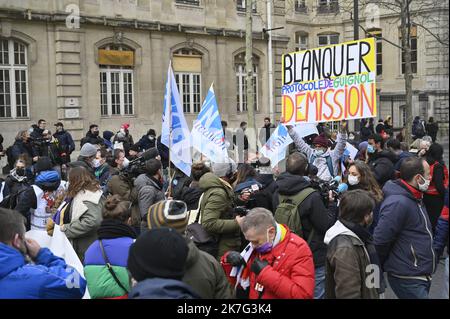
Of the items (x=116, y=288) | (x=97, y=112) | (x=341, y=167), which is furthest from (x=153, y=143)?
(x=116, y=288)

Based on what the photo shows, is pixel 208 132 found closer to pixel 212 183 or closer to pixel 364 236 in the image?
pixel 212 183

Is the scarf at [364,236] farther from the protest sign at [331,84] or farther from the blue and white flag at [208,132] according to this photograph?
the blue and white flag at [208,132]

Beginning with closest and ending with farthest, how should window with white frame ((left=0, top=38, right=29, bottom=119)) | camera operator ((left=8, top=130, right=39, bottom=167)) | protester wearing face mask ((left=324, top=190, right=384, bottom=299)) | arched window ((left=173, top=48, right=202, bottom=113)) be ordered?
protester wearing face mask ((left=324, top=190, right=384, bottom=299)) < camera operator ((left=8, top=130, right=39, bottom=167)) < window with white frame ((left=0, top=38, right=29, bottom=119)) < arched window ((left=173, top=48, right=202, bottom=113))

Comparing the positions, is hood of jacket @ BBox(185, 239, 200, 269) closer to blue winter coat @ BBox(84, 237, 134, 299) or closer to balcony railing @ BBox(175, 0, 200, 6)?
blue winter coat @ BBox(84, 237, 134, 299)

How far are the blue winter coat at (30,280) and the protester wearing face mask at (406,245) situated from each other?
2372 millimetres

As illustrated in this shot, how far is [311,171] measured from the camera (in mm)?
6395

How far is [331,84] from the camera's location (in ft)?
22.9

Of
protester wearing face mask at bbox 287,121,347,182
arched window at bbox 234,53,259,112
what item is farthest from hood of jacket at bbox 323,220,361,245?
arched window at bbox 234,53,259,112

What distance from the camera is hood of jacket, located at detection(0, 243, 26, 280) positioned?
301 centimetres

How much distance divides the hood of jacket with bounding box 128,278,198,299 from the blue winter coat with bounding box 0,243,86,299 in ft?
2.30

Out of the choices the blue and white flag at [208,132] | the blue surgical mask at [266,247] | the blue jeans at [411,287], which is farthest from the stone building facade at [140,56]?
the blue surgical mask at [266,247]

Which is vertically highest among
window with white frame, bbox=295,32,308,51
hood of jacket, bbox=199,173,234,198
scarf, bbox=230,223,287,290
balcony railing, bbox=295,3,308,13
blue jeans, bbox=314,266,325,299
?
balcony railing, bbox=295,3,308,13

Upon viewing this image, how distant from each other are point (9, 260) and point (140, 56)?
1984cm

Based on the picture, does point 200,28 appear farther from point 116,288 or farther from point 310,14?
point 116,288
